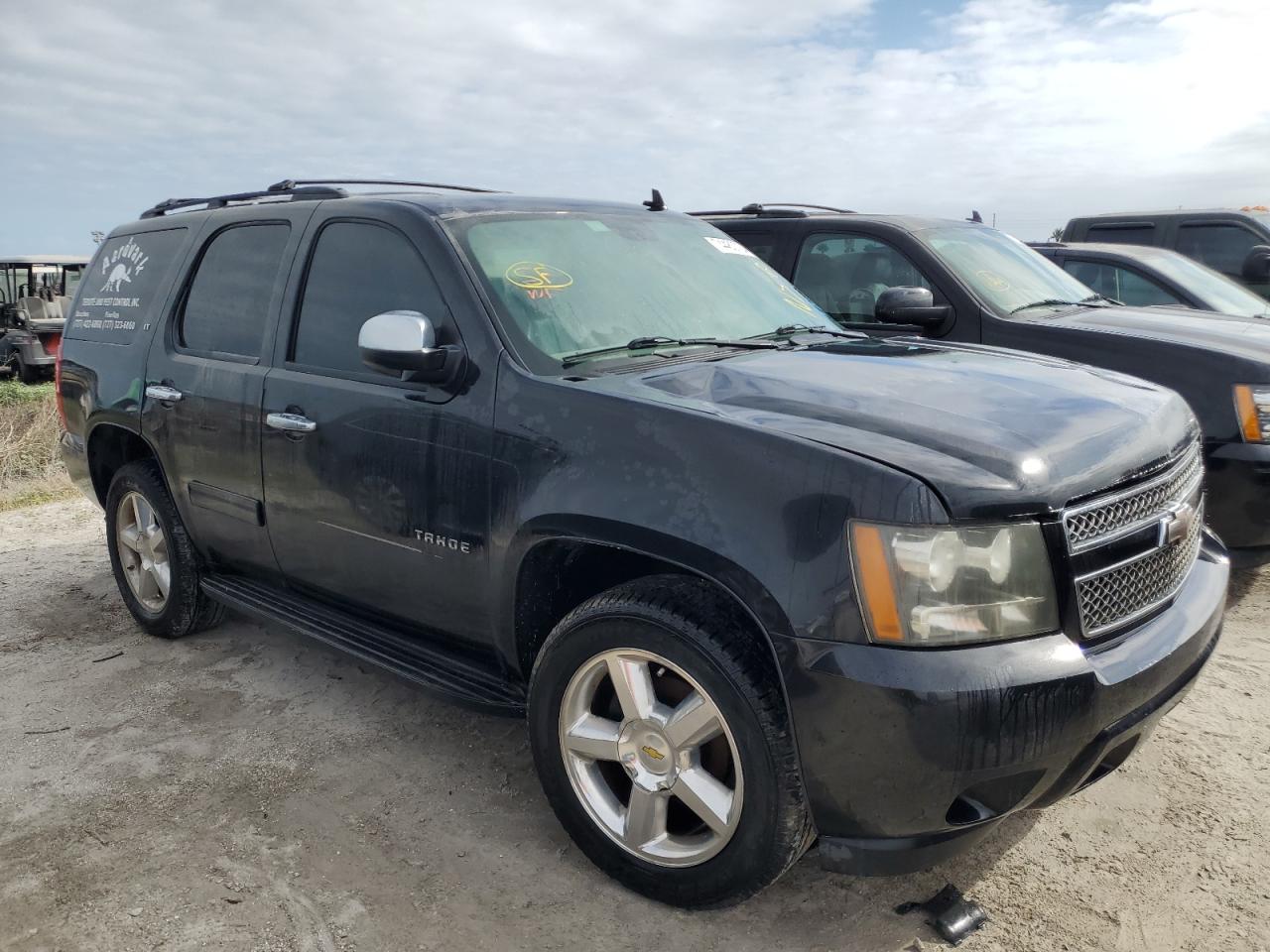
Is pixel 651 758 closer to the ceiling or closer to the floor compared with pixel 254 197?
closer to the floor

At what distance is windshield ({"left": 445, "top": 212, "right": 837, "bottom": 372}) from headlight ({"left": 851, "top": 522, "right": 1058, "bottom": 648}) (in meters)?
1.16

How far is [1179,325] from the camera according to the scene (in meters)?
5.34

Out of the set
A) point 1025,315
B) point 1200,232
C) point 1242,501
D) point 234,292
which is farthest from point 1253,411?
point 1200,232

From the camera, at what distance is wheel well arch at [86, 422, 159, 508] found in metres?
4.69

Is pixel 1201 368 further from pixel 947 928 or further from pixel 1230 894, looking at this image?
pixel 947 928

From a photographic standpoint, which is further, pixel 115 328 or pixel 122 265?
pixel 122 265

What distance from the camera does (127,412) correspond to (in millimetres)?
4496

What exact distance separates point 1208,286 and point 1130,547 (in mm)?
5759

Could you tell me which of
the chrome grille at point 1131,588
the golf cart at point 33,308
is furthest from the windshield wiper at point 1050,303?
the golf cart at point 33,308

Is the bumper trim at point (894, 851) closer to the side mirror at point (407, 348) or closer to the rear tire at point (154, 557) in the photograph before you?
the side mirror at point (407, 348)

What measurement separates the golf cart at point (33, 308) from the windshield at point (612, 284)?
14978 millimetres

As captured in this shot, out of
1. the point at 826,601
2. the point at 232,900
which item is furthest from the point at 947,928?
the point at 232,900

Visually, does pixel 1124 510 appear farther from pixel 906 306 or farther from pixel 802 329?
pixel 906 306

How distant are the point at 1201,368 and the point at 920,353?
2114 millimetres
